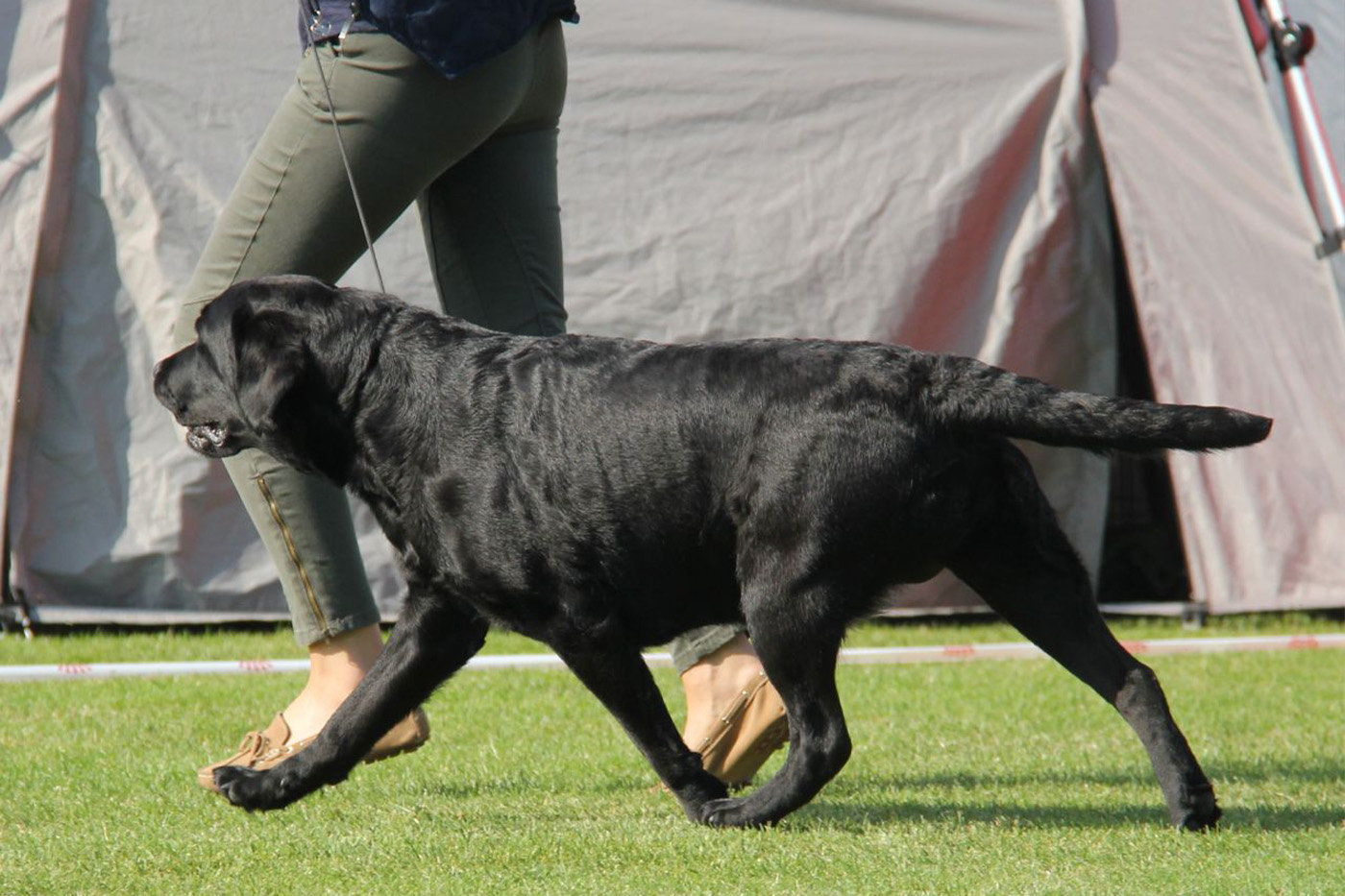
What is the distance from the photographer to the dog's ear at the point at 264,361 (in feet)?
9.45

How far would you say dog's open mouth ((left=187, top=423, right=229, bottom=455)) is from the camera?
301 cm

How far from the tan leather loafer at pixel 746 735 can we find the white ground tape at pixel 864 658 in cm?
143

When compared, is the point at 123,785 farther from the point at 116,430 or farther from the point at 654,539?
the point at 116,430

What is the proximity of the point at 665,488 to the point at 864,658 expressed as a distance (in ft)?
7.88

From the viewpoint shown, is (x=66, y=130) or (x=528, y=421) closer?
(x=528, y=421)

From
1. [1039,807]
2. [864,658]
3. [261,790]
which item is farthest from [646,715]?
[864,658]

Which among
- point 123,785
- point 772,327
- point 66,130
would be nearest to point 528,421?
point 123,785

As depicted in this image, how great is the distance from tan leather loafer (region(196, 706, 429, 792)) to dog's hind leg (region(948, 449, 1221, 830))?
1124 millimetres

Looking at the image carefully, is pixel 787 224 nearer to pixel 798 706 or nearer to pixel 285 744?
pixel 285 744

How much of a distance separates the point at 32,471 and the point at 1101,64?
374 centimetres

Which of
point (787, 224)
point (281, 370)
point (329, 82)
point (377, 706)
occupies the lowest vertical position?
point (787, 224)

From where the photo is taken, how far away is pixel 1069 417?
267 cm

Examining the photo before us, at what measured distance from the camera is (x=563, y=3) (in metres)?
3.20

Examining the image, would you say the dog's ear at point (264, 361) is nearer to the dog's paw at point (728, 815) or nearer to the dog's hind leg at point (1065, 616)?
the dog's paw at point (728, 815)
